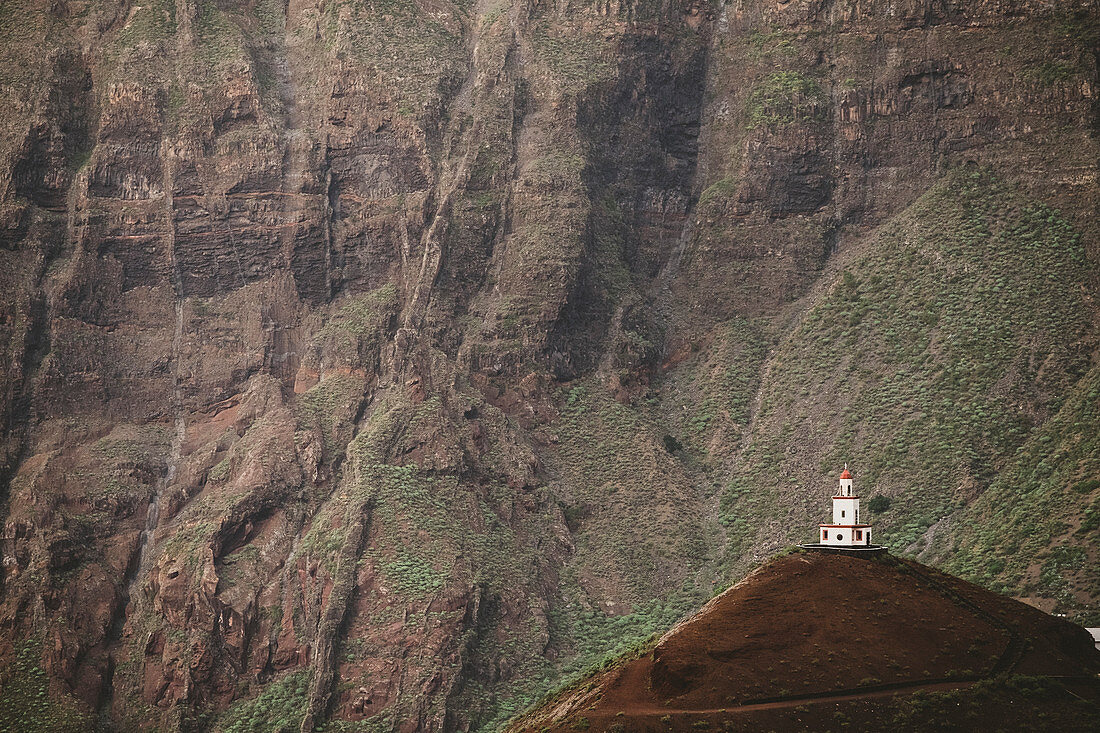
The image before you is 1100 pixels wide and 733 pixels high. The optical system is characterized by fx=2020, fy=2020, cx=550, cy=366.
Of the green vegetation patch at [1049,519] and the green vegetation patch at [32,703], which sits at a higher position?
the green vegetation patch at [1049,519]

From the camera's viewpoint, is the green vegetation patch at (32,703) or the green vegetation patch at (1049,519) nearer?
the green vegetation patch at (1049,519)

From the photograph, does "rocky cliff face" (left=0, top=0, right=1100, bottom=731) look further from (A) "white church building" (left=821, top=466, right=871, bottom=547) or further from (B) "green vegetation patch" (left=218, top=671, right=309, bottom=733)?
(A) "white church building" (left=821, top=466, right=871, bottom=547)

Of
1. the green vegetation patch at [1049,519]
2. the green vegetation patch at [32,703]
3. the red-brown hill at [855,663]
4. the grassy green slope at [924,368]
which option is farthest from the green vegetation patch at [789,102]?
the green vegetation patch at [32,703]

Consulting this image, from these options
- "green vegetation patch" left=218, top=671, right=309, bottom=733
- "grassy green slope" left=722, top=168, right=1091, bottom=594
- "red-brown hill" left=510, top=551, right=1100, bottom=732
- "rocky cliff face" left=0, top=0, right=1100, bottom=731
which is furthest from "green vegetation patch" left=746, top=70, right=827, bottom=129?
"red-brown hill" left=510, top=551, right=1100, bottom=732

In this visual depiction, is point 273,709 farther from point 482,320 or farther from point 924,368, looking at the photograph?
point 924,368

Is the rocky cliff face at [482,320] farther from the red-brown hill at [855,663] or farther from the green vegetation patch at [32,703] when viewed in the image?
the red-brown hill at [855,663]

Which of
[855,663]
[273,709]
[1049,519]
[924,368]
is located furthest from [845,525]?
[273,709]
